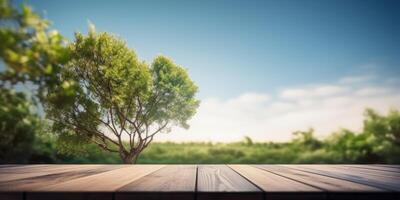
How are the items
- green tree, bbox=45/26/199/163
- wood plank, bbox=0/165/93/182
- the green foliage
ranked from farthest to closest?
green tree, bbox=45/26/199/163, wood plank, bbox=0/165/93/182, the green foliage

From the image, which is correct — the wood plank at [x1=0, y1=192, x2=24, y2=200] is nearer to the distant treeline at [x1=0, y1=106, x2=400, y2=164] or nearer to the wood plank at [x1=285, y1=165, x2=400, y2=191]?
the wood plank at [x1=285, y1=165, x2=400, y2=191]

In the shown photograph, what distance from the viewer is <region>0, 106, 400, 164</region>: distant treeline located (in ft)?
47.8

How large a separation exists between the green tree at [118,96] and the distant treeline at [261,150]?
109 cm

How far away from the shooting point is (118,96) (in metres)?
13.2

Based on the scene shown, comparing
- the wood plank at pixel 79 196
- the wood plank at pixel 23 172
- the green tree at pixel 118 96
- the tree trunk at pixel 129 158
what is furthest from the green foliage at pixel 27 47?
the tree trunk at pixel 129 158

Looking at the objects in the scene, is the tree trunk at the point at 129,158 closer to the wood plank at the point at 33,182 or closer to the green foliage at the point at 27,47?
the wood plank at the point at 33,182

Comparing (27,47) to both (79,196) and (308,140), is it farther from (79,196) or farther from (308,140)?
(308,140)

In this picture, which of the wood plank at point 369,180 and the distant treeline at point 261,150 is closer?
the wood plank at point 369,180

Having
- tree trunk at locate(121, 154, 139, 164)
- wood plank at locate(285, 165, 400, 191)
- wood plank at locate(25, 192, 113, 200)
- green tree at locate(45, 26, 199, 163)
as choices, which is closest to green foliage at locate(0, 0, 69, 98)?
wood plank at locate(25, 192, 113, 200)

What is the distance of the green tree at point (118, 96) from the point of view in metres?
13.2

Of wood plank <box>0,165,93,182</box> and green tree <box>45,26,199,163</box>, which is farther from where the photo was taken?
green tree <box>45,26,199,163</box>

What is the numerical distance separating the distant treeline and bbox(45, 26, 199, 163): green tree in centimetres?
109

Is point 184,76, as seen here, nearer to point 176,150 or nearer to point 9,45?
point 176,150

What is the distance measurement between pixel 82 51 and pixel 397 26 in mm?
14733
